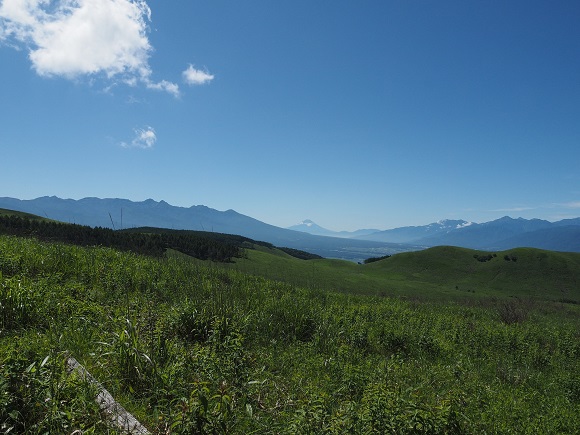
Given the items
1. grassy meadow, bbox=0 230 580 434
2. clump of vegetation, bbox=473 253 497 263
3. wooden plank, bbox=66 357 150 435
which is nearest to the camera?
wooden plank, bbox=66 357 150 435

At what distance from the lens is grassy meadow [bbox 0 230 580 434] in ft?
13.5

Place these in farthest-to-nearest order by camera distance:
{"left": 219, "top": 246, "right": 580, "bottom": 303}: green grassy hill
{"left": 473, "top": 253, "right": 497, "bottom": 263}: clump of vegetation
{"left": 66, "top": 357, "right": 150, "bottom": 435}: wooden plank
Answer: {"left": 473, "top": 253, "right": 497, "bottom": 263}: clump of vegetation < {"left": 219, "top": 246, "right": 580, "bottom": 303}: green grassy hill < {"left": 66, "top": 357, "right": 150, "bottom": 435}: wooden plank

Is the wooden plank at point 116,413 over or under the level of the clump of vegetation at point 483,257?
over

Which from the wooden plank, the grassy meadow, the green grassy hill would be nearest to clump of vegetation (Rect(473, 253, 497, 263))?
the green grassy hill

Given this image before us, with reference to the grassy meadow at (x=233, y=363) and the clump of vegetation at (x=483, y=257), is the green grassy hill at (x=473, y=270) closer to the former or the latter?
the clump of vegetation at (x=483, y=257)

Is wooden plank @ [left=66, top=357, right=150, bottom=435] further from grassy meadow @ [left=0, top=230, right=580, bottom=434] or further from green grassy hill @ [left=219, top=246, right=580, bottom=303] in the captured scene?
green grassy hill @ [left=219, top=246, right=580, bottom=303]

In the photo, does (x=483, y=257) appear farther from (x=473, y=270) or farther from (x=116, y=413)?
(x=116, y=413)

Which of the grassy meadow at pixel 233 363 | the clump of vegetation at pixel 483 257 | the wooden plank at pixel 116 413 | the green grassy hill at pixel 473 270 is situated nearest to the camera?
the wooden plank at pixel 116 413

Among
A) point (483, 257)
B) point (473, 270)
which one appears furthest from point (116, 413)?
point (483, 257)

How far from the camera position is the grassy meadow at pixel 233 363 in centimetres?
411

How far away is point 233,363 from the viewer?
620 cm

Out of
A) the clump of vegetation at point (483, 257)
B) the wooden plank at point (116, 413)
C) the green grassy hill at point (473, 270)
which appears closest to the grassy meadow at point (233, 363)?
the wooden plank at point (116, 413)

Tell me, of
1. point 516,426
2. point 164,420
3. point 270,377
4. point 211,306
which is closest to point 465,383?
point 516,426

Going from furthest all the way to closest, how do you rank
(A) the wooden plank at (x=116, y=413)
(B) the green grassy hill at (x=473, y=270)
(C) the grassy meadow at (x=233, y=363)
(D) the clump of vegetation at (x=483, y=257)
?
(D) the clump of vegetation at (x=483, y=257) → (B) the green grassy hill at (x=473, y=270) → (C) the grassy meadow at (x=233, y=363) → (A) the wooden plank at (x=116, y=413)
